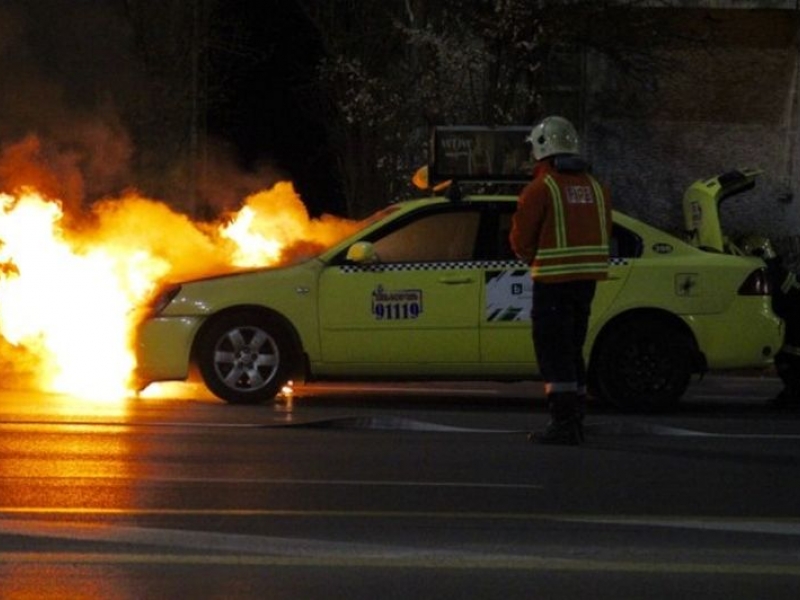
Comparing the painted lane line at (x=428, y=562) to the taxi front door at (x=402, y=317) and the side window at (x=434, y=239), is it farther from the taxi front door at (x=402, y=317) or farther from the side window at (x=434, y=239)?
the side window at (x=434, y=239)

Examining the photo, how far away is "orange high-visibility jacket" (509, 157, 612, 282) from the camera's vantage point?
384 inches

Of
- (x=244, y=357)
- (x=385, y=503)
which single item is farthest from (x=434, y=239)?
(x=385, y=503)

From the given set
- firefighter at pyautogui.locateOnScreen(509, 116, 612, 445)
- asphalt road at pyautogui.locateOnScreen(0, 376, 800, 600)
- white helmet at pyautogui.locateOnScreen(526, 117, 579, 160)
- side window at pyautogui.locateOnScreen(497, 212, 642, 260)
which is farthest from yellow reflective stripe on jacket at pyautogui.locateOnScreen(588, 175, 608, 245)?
side window at pyautogui.locateOnScreen(497, 212, 642, 260)

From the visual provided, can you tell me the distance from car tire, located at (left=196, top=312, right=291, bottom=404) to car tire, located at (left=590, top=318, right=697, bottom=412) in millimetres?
2221

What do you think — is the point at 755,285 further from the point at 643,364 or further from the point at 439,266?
the point at 439,266

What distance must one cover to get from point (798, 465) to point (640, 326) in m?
2.56

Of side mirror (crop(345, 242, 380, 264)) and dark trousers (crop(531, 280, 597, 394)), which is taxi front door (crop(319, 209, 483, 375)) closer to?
side mirror (crop(345, 242, 380, 264))

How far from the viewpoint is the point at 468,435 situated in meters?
10.4

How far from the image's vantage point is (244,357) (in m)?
11.8

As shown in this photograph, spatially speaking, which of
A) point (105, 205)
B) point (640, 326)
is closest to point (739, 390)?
point (640, 326)

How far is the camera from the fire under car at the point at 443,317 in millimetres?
11711

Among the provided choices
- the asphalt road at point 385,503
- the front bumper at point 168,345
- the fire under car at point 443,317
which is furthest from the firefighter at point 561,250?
the front bumper at point 168,345

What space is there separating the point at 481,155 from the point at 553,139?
2.39 metres

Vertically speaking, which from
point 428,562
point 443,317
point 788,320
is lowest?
point 428,562
